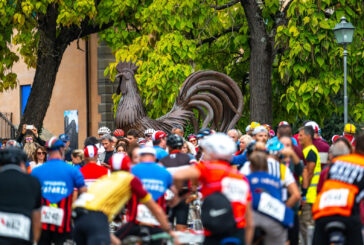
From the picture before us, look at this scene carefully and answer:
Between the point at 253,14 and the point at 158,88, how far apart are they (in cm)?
299

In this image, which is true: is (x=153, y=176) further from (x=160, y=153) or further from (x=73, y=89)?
(x=73, y=89)

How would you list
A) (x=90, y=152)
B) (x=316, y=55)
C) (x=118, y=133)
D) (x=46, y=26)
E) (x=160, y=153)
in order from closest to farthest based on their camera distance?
(x=90, y=152)
(x=160, y=153)
(x=118, y=133)
(x=316, y=55)
(x=46, y=26)

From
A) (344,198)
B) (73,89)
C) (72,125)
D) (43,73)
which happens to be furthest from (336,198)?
(73,89)

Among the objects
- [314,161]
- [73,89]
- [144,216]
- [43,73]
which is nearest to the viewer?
[144,216]

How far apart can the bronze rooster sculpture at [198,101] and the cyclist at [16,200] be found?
1121cm

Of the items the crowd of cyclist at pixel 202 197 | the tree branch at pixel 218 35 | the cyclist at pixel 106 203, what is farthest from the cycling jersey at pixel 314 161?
the tree branch at pixel 218 35

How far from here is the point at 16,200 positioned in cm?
705

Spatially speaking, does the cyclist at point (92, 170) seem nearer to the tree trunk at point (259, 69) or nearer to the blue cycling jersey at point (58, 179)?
the blue cycling jersey at point (58, 179)

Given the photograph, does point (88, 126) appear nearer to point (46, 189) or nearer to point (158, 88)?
point (158, 88)

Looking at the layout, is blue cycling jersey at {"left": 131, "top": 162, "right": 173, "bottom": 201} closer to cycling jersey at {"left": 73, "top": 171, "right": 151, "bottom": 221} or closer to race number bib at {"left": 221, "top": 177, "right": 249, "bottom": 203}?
cycling jersey at {"left": 73, "top": 171, "right": 151, "bottom": 221}

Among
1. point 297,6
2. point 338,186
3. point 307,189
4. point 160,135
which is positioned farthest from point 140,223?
point 297,6

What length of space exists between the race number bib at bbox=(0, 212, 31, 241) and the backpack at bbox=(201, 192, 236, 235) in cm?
161

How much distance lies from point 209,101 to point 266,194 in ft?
36.3

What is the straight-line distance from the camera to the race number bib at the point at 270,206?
796cm
